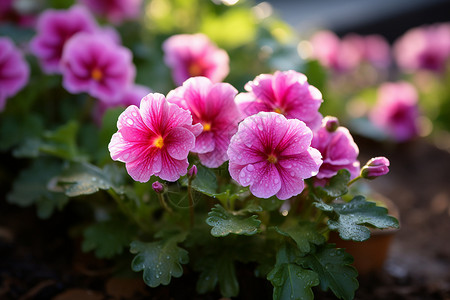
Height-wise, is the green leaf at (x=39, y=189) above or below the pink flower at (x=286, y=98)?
below

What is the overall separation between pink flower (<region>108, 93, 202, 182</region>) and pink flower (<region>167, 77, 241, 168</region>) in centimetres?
7

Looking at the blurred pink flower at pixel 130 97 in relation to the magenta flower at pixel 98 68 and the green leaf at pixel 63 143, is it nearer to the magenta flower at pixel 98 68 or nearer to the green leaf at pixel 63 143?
the magenta flower at pixel 98 68

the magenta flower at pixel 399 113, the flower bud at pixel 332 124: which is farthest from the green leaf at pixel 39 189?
the magenta flower at pixel 399 113

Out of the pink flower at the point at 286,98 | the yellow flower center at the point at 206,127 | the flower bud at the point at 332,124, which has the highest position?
the pink flower at the point at 286,98

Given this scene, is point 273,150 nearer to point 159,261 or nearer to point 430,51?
point 159,261

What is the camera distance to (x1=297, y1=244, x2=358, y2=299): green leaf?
96 cm

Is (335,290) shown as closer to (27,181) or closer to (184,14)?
(27,181)

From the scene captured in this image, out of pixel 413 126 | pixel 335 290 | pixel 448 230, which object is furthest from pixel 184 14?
pixel 335 290

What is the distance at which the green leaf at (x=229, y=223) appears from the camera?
909mm

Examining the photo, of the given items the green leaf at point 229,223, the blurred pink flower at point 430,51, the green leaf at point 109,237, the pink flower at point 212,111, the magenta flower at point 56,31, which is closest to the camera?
the green leaf at point 229,223

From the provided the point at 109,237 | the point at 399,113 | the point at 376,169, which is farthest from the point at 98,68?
the point at 399,113

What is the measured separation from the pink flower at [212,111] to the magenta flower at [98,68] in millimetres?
473

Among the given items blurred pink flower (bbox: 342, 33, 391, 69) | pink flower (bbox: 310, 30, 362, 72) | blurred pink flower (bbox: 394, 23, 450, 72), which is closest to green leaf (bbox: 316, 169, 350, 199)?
pink flower (bbox: 310, 30, 362, 72)

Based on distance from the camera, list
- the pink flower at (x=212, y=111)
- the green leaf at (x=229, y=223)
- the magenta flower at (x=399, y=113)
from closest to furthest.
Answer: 1. the green leaf at (x=229, y=223)
2. the pink flower at (x=212, y=111)
3. the magenta flower at (x=399, y=113)
